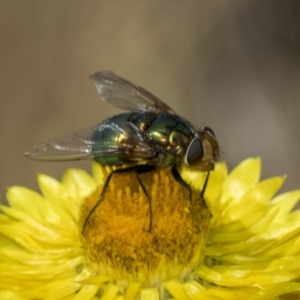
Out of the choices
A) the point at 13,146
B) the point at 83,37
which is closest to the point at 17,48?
the point at 83,37

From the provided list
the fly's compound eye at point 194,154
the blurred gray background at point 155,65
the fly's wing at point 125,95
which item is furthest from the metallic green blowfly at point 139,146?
the blurred gray background at point 155,65

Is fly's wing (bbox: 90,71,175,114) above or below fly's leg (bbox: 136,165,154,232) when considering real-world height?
above

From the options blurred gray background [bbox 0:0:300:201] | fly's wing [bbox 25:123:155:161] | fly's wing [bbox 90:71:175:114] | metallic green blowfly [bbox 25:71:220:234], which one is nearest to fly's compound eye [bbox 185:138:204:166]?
metallic green blowfly [bbox 25:71:220:234]

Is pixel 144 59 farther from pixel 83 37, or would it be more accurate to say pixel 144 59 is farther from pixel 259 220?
pixel 259 220

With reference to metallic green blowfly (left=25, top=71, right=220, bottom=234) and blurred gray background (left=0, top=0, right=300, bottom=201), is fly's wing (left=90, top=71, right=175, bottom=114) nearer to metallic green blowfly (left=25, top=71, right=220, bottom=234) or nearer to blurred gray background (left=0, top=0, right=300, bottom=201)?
metallic green blowfly (left=25, top=71, right=220, bottom=234)

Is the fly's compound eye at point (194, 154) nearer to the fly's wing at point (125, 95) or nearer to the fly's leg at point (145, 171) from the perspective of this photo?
the fly's leg at point (145, 171)

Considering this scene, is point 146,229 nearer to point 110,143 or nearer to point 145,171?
point 145,171

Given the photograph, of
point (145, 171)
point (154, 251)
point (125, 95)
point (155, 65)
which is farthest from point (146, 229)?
point (155, 65)
